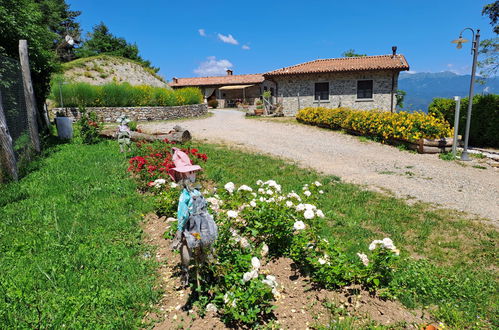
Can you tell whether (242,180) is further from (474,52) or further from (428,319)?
(474,52)

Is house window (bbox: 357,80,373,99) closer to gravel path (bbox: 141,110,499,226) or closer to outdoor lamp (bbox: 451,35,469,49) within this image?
gravel path (bbox: 141,110,499,226)

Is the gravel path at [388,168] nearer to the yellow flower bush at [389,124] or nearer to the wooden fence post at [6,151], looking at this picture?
the yellow flower bush at [389,124]

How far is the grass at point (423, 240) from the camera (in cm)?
307

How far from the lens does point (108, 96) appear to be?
1981 cm

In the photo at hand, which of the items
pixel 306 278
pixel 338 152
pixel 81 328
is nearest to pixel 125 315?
pixel 81 328

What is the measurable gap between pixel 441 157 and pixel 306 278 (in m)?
8.75

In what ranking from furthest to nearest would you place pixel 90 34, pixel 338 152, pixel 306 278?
pixel 90 34 < pixel 338 152 < pixel 306 278

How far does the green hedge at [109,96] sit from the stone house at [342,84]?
8724 millimetres

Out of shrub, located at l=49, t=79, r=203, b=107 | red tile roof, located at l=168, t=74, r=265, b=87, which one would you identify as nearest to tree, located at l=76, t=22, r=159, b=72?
red tile roof, located at l=168, t=74, r=265, b=87

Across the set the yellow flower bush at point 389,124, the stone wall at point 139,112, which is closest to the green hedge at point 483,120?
the yellow flower bush at point 389,124

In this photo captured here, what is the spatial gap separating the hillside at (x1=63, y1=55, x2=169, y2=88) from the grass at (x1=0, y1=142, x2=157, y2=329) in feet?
73.1

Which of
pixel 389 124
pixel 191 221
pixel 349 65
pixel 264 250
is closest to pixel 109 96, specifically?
pixel 389 124

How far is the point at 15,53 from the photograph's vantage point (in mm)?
9586

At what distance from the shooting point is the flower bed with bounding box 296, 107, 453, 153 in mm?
10320
